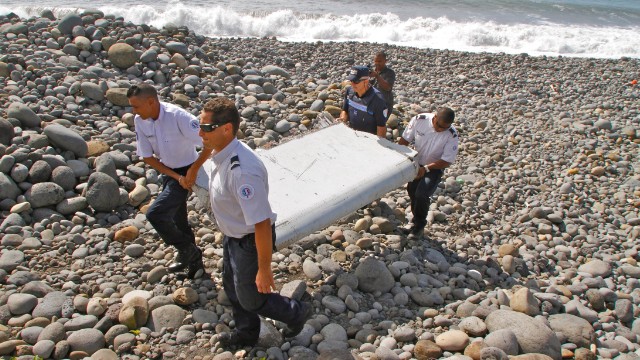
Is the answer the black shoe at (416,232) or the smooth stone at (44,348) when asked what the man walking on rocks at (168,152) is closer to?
the smooth stone at (44,348)

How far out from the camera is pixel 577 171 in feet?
24.9

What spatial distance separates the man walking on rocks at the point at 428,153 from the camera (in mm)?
5133

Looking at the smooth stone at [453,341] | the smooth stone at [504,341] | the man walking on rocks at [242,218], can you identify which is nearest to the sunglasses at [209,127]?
the man walking on rocks at [242,218]

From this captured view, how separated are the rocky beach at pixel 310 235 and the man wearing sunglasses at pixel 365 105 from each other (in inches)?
38.9

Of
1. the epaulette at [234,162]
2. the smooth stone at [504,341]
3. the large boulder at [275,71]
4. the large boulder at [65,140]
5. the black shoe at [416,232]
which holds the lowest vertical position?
the black shoe at [416,232]

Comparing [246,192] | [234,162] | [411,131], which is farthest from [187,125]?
[411,131]

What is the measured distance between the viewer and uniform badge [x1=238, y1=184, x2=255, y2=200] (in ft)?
10.0

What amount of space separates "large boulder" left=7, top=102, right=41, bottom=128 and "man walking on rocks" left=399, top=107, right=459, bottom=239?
4.48 m

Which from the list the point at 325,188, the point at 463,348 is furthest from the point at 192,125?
the point at 463,348

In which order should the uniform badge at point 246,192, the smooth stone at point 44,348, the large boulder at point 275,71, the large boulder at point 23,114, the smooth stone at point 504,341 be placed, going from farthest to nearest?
the large boulder at point 275,71, the large boulder at point 23,114, the smooth stone at point 504,341, the smooth stone at point 44,348, the uniform badge at point 246,192

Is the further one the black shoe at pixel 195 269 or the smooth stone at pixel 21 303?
the black shoe at pixel 195 269

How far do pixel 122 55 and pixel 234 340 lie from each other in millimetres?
6334

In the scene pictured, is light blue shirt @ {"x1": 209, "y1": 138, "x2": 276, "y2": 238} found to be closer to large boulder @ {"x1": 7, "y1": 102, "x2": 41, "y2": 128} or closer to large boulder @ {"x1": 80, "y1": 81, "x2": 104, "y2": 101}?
large boulder @ {"x1": 7, "y1": 102, "x2": 41, "y2": 128}

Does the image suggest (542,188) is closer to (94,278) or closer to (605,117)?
(605,117)
